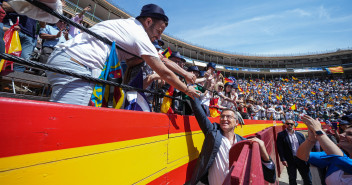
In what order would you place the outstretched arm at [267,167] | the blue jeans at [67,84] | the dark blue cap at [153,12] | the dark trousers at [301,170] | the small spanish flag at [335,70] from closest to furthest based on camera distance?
1. the blue jeans at [67,84]
2. the dark blue cap at [153,12]
3. the outstretched arm at [267,167]
4. the dark trousers at [301,170]
5. the small spanish flag at [335,70]

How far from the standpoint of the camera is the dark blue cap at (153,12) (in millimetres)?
1601

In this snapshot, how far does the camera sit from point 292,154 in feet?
15.7

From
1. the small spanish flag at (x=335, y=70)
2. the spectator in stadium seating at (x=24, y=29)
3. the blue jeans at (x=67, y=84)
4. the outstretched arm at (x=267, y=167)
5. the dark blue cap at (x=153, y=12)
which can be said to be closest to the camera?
the blue jeans at (x=67, y=84)

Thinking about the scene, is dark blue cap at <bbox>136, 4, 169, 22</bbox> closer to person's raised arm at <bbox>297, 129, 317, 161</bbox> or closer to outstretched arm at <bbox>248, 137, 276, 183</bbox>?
outstretched arm at <bbox>248, 137, 276, 183</bbox>

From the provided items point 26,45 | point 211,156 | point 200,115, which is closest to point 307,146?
point 211,156

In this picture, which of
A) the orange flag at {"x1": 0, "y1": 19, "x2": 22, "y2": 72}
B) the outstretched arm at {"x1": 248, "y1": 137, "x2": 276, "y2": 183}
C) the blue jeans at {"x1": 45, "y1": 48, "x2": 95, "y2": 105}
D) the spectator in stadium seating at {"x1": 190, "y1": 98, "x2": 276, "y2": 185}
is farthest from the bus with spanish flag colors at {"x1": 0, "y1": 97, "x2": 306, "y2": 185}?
the orange flag at {"x1": 0, "y1": 19, "x2": 22, "y2": 72}

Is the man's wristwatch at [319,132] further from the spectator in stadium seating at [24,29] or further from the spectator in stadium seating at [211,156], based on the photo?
the spectator in stadium seating at [24,29]

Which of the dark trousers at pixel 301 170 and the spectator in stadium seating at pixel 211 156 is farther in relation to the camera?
the dark trousers at pixel 301 170

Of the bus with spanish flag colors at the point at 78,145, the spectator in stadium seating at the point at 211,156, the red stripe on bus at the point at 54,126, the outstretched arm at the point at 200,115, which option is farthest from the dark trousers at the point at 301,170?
the red stripe on bus at the point at 54,126

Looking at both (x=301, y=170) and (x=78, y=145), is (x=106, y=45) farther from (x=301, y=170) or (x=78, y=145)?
(x=301, y=170)

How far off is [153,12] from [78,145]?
1.34 m

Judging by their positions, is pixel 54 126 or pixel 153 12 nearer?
pixel 54 126

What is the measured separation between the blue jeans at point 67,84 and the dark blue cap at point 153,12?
83cm


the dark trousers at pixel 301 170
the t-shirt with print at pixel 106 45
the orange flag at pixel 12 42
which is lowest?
the dark trousers at pixel 301 170
